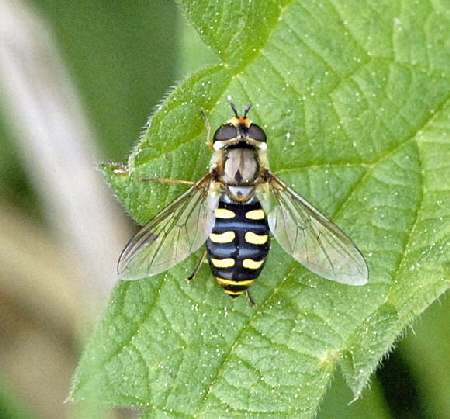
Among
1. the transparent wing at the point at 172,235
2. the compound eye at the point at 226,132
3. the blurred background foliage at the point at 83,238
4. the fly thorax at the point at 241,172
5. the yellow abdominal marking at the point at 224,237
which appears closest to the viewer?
the transparent wing at the point at 172,235

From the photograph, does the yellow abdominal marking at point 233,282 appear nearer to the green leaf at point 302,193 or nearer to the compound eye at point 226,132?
the green leaf at point 302,193

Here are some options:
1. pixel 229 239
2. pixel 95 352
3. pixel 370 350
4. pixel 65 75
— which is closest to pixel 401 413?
pixel 370 350

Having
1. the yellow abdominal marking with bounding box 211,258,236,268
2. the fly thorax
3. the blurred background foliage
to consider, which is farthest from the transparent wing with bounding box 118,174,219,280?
the blurred background foliage

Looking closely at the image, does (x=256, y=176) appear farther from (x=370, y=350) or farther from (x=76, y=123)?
(x=76, y=123)

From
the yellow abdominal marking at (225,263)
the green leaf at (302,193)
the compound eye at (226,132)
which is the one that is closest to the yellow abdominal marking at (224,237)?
the yellow abdominal marking at (225,263)

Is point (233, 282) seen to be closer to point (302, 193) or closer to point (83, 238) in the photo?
point (302, 193)

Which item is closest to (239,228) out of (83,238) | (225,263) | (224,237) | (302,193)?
(224,237)

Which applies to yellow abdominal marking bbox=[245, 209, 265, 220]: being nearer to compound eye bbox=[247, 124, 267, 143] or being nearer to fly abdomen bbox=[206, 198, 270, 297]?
fly abdomen bbox=[206, 198, 270, 297]
